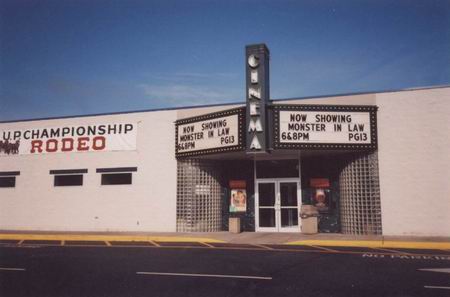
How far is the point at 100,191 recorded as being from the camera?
2069 centimetres

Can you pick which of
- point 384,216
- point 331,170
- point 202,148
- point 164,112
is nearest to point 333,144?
point 331,170

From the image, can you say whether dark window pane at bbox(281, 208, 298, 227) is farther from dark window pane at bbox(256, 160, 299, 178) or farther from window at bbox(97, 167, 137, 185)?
window at bbox(97, 167, 137, 185)

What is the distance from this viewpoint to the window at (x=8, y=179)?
22.3 metres

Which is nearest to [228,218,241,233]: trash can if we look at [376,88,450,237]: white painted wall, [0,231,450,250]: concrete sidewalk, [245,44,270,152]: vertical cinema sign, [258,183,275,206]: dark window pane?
[0,231,450,250]: concrete sidewalk

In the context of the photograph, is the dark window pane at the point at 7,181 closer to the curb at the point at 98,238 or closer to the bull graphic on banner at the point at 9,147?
the bull graphic on banner at the point at 9,147

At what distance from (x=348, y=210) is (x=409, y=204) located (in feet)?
8.01

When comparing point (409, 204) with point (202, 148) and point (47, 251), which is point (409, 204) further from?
point (47, 251)

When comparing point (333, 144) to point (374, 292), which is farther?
point (333, 144)

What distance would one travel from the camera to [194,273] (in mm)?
9594

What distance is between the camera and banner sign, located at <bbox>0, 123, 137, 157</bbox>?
20.8 meters

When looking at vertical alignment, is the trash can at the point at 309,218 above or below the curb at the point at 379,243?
above

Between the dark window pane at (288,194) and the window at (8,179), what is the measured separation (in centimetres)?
1459

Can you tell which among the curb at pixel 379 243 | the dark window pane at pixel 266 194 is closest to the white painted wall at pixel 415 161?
the curb at pixel 379 243

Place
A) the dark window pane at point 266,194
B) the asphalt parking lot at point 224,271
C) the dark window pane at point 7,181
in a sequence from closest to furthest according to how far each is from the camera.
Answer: the asphalt parking lot at point 224,271
the dark window pane at point 266,194
the dark window pane at point 7,181
